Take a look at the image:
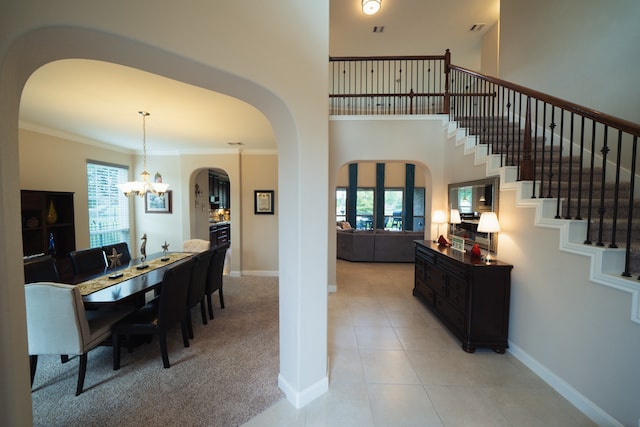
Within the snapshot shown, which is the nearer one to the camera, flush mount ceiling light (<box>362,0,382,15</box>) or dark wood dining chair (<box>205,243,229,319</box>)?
dark wood dining chair (<box>205,243,229,319</box>)

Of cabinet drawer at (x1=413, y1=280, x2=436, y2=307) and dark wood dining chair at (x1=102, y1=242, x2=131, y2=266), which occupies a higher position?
dark wood dining chair at (x1=102, y1=242, x2=131, y2=266)

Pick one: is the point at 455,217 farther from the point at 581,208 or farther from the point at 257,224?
the point at 257,224

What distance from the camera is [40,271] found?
253cm

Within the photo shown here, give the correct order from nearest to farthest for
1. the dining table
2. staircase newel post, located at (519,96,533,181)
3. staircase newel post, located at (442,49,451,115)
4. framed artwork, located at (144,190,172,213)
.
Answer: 1. the dining table
2. staircase newel post, located at (519,96,533,181)
3. staircase newel post, located at (442,49,451,115)
4. framed artwork, located at (144,190,172,213)

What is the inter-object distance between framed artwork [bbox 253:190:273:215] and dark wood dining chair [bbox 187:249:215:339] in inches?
87.1

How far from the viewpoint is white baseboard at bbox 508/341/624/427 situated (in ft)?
5.67

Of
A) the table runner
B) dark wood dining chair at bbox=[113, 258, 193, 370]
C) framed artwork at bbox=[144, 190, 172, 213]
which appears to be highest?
framed artwork at bbox=[144, 190, 172, 213]

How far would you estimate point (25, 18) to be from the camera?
88 cm

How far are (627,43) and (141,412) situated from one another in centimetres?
561

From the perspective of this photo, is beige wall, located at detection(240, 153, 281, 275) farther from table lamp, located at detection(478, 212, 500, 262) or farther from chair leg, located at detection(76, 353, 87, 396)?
table lamp, located at detection(478, 212, 500, 262)

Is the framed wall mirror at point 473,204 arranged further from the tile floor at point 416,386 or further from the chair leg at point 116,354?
the chair leg at point 116,354

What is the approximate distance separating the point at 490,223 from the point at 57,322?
398 cm

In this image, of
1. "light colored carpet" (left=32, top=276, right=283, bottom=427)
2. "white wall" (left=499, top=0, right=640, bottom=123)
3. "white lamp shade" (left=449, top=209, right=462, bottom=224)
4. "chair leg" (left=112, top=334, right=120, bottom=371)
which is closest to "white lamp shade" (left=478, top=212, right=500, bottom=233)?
"white lamp shade" (left=449, top=209, right=462, bottom=224)

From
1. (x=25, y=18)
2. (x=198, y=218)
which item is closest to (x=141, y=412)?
(x=25, y=18)
